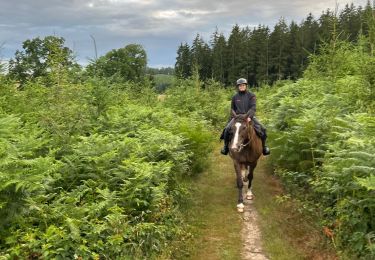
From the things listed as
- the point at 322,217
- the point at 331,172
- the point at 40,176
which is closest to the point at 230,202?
the point at 322,217

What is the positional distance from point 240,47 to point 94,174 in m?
75.5

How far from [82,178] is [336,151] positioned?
5446 mm

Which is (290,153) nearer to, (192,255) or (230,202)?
(230,202)

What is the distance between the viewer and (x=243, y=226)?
9.98m

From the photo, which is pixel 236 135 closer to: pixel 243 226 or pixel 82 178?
pixel 243 226

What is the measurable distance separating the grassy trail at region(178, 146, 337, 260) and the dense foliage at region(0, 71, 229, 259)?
720 millimetres

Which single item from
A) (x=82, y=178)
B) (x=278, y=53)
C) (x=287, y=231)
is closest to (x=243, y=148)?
(x=287, y=231)

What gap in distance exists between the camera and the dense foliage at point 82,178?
5766mm

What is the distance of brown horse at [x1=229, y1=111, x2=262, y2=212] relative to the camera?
35.2 feet

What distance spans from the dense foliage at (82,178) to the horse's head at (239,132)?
5.31 feet

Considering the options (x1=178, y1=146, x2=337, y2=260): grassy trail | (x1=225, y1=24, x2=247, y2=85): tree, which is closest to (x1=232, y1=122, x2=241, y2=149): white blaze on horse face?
(x1=178, y1=146, x2=337, y2=260): grassy trail

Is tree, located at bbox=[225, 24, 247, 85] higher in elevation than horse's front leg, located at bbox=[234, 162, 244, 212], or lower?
higher

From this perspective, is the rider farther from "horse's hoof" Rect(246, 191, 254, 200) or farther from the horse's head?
"horse's hoof" Rect(246, 191, 254, 200)

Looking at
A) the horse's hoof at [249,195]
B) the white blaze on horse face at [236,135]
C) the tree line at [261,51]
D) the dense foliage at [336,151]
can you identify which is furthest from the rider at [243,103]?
the tree line at [261,51]
